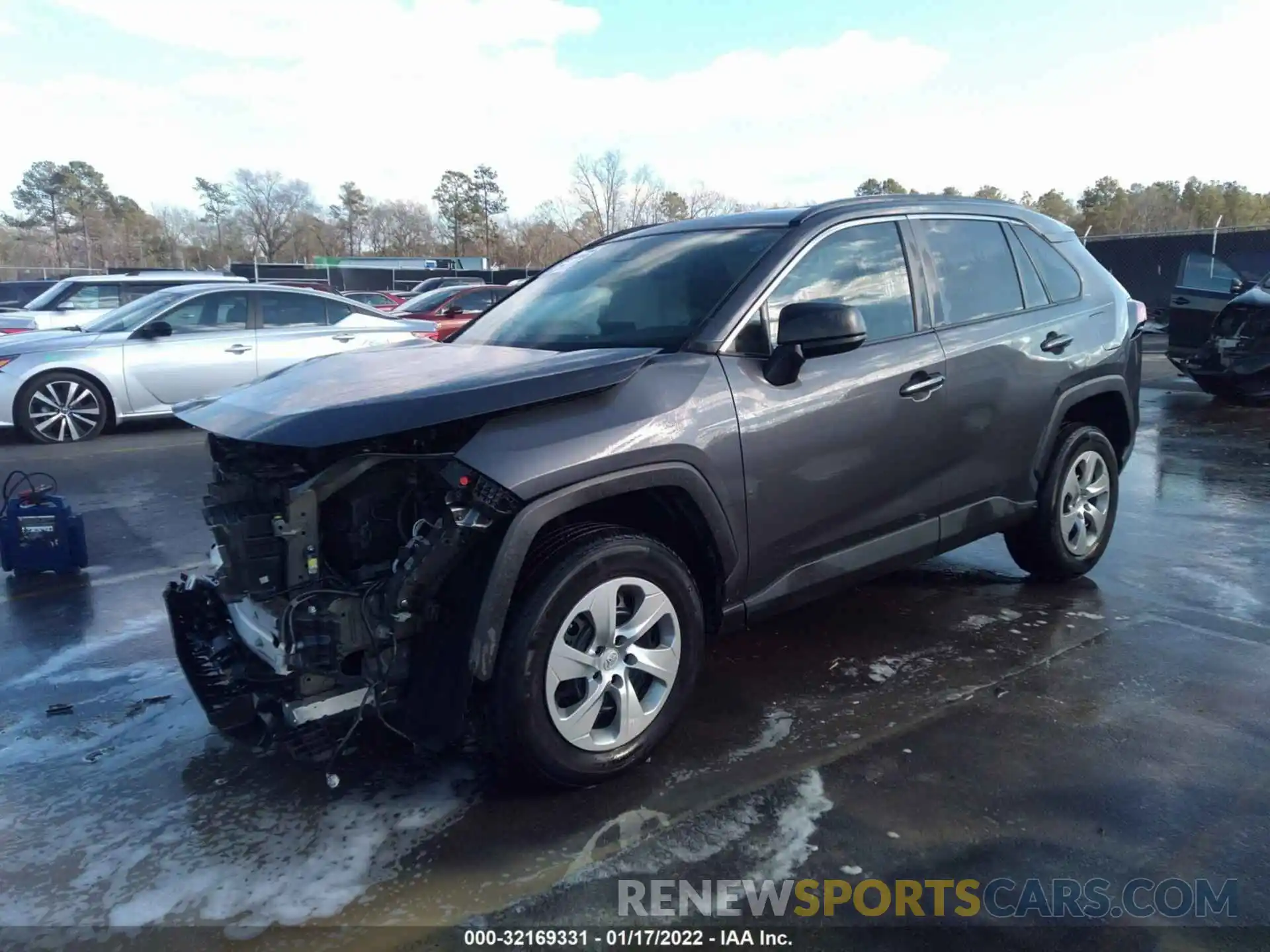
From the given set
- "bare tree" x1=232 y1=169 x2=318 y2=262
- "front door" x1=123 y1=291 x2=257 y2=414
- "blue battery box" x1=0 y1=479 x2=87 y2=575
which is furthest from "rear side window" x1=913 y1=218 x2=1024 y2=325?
"bare tree" x1=232 y1=169 x2=318 y2=262

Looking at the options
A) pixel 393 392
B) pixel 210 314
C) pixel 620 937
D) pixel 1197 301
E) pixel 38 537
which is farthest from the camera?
pixel 1197 301

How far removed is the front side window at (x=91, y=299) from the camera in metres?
14.5

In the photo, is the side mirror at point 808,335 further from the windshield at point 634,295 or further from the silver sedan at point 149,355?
the silver sedan at point 149,355

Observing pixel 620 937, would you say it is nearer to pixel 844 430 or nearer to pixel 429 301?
pixel 844 430

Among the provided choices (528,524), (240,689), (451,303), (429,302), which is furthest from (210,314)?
(528,524)

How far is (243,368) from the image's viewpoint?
10.4 meters

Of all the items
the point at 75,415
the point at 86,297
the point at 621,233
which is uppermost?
the point at 86,297

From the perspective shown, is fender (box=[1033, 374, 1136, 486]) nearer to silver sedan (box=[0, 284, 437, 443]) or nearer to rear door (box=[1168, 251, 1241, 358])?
silver sedan (box=[0, 284, 437, 443])

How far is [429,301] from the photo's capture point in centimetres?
1568

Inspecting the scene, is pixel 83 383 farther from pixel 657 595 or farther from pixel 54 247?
pixel 54 247

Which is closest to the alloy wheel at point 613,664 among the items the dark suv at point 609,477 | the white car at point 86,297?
the dark suv at point 609,477

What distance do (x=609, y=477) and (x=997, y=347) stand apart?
7.45ft

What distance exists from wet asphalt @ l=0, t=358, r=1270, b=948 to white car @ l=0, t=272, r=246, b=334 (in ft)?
34.9

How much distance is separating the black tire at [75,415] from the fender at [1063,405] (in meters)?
9.38
